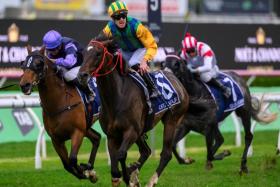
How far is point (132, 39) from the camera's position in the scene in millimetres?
9430

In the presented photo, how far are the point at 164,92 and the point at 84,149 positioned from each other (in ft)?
14.0

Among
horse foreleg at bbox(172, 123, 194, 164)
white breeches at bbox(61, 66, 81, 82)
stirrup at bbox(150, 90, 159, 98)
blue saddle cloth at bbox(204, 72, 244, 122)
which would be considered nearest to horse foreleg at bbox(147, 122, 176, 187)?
stirrup at bbox(150, 90, 159, 98)

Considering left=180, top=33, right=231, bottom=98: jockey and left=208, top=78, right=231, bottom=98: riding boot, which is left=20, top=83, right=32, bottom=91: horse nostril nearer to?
left=180, top=33, right=231, bottom=98: jockey

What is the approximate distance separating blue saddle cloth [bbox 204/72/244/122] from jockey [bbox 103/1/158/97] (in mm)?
2621

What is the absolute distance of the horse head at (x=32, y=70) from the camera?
8844mm

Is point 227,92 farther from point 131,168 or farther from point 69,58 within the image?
point 131,168

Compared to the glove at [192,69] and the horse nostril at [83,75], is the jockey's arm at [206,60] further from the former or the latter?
the horse nostril at [83,75]

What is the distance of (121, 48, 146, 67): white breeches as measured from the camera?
9.48 metres

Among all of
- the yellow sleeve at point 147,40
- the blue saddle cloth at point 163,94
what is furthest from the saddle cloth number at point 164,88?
the yellow sleeve at point 147,40

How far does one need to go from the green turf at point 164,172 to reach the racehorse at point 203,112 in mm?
238

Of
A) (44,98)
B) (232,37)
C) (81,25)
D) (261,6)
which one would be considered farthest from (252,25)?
(261,6)

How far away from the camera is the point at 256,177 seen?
10.2m

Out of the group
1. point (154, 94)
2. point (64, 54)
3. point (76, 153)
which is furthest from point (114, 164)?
point (64, 54)

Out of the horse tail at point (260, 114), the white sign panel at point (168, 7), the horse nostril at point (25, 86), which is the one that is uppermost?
the horse nostril at point (25, 86)
